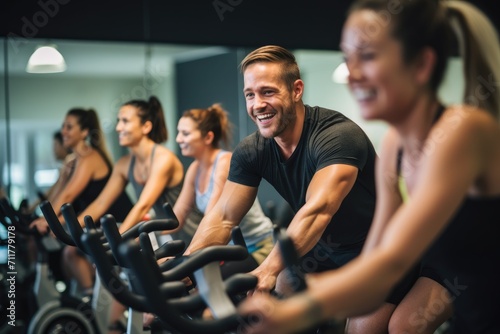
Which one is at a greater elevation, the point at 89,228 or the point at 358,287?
the point at 358,287

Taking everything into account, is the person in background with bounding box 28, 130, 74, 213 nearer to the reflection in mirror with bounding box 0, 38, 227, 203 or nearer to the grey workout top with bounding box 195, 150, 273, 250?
the reflection in mirror with bounding box 0, 38, 227, 203

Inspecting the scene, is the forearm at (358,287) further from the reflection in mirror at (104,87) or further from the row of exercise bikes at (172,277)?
the reflection in mirror at (104,87)

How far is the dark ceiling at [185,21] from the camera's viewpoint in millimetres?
5958

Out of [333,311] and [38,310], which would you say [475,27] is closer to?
[333,311]

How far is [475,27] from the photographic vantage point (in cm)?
155

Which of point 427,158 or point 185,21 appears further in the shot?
point 185,21

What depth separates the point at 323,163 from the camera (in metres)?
2.70

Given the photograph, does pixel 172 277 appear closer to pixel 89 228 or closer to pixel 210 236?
pixel 89 228

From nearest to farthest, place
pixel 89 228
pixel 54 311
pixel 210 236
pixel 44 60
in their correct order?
pixel 89 228 < pixel 210 236 < pixel 54 311 < pixel 44 60

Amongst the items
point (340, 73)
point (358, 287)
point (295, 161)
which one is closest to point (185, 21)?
point (340, 73)

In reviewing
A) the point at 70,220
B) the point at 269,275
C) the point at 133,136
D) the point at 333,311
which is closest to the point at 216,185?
→ the point at 133,136

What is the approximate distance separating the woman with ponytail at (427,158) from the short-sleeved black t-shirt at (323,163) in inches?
41.1

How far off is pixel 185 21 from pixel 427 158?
5.20 meters

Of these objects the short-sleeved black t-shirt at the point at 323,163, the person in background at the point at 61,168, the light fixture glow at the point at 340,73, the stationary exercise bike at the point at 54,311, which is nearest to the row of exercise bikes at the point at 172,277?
the short-sleeved black t-shirt at the point at 323,163
